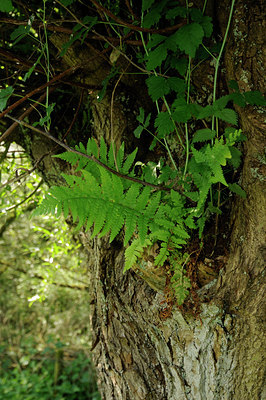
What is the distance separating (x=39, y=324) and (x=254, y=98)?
743 centimetres

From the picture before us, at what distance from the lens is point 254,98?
120 cm

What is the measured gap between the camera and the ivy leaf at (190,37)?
1124 mm

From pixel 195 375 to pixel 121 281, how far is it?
22.7 inches

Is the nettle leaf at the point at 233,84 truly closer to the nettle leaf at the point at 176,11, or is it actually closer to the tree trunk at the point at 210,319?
the tree trunk at the point at 210,319

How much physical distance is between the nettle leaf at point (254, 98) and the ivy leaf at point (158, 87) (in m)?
0.29

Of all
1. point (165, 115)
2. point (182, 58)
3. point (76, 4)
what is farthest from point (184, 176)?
point (76, 4)

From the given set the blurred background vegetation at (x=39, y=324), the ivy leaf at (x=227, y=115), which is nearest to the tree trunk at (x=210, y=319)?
the ivy leaf at (x=227, y=115)

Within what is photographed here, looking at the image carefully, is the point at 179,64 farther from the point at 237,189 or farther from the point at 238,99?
the point at 237,189

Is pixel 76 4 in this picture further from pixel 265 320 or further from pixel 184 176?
pixel 265 320

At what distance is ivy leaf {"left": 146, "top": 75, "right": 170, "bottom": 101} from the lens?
1292 millimetres

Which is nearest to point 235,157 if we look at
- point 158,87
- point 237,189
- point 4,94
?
point 237,189

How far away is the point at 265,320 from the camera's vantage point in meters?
1.39

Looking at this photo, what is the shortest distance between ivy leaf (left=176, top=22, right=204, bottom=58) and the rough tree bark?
8.7 inches

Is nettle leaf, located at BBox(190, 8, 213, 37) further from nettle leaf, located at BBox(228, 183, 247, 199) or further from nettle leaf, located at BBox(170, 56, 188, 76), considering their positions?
nettle leaf, located at BBox(228, 183, 247, 199)
